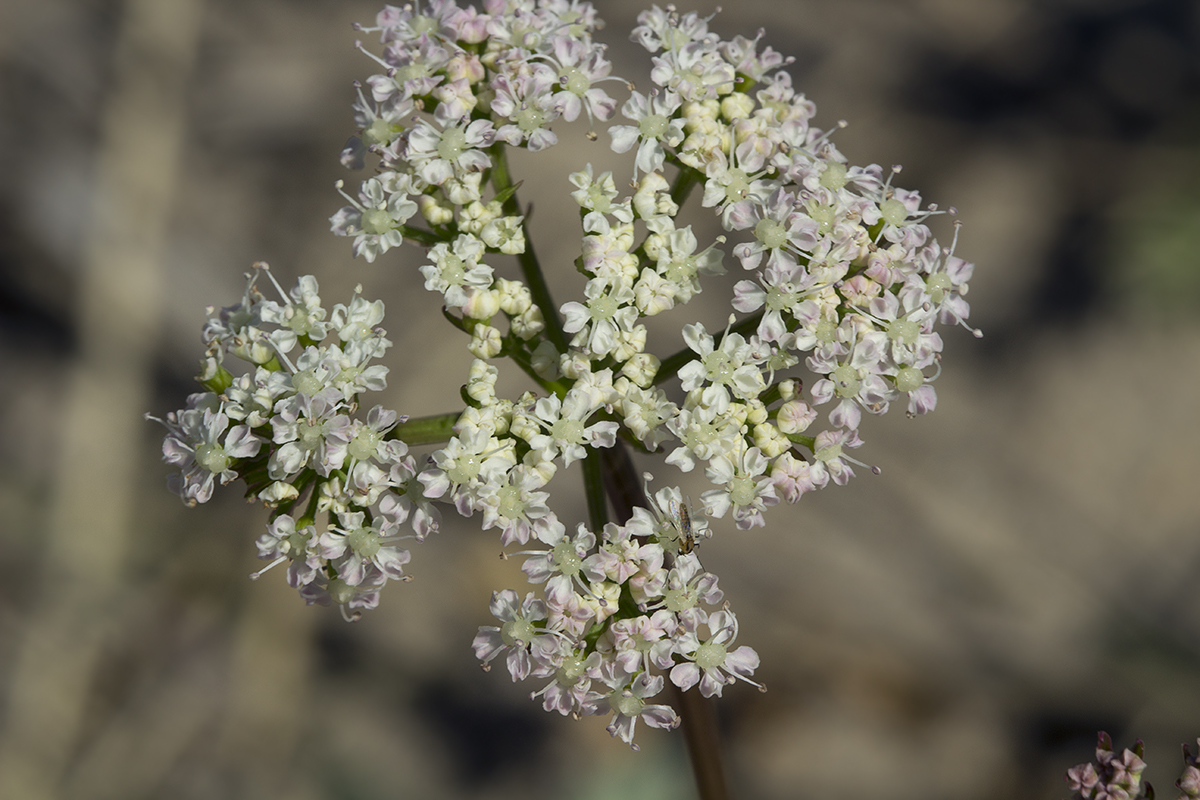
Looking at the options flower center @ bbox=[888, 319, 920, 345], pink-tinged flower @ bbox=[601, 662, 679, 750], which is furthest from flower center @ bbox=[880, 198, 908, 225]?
pink-tinged flower @ bbox=[601, 662, 679, 750]

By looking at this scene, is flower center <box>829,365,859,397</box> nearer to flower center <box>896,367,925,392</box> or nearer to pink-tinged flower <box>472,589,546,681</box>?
flower center <box>896,367,925,392</box>

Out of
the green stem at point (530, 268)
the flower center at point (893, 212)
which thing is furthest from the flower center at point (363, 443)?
the flower center at point (893, 212)

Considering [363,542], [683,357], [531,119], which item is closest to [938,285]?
[683,357]

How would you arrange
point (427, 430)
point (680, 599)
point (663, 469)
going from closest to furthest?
point (680, 599), point (427, 430), point (663, 469)

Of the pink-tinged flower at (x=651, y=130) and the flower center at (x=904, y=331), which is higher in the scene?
the pink-tinged flower at (x=651, y=130)

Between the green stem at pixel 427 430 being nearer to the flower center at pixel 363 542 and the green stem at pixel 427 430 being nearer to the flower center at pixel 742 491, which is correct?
the flower center at pixel 363 542

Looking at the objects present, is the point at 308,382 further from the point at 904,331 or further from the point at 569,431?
the point at 904,331

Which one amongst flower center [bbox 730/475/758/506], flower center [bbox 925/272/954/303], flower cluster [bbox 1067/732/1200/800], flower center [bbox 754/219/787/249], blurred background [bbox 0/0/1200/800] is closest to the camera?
flower cluster [bbox 1067/732/1200/800]
